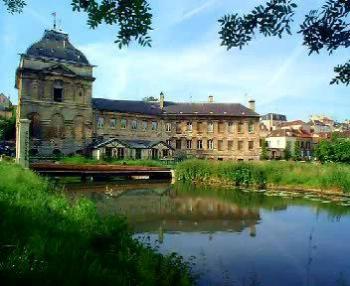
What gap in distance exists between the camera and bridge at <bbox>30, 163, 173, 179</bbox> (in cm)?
3203

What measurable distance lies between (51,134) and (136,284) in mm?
41798

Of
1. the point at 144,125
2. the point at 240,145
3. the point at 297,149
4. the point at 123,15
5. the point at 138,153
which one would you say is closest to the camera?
the point at 123,15

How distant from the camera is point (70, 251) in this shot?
6398 millimetres

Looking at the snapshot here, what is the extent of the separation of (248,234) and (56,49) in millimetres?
38953

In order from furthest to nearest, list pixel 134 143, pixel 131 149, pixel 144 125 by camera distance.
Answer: pixel 144 125
pixel 134 143
pixel 131 149

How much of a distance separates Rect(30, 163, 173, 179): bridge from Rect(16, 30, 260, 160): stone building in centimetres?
1004

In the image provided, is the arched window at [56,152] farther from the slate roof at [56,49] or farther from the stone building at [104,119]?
the slate roof at [56,49]

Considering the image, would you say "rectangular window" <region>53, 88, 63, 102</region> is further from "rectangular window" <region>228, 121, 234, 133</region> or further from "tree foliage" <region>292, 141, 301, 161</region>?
"tree foliage" <region>292, 141, 301, 161</region>

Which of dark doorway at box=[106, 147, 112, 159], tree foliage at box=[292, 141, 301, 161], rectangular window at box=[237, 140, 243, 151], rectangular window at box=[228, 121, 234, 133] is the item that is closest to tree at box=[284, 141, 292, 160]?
tree foliage at box=[292, 141, 301, 161]

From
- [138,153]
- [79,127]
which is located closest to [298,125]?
[138,153]

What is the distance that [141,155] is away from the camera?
52875 mm

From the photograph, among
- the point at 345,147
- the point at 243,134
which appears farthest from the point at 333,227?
the point at 243,134

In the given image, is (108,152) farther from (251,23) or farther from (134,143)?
(251,23)

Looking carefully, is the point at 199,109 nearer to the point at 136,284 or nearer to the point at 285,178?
the point at 285,178
